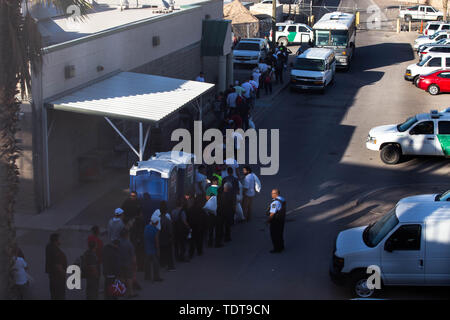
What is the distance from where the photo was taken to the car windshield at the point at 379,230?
12531mm

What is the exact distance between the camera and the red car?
3212 centimetres

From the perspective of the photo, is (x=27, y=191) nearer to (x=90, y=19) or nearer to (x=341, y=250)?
(x=341, y=250)

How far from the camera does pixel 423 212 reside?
12547mm

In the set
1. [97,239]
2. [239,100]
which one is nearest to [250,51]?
[239,100]

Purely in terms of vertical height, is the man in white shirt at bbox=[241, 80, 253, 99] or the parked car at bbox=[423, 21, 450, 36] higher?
the parked car at bbox=[423, 21, 450, 36]

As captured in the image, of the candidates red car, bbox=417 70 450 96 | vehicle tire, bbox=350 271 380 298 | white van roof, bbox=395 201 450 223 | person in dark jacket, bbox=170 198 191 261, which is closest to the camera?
white van roof, bbox=395 201 450 223

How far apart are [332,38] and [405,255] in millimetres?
27964

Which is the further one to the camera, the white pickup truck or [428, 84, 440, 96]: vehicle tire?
the white pickup truck

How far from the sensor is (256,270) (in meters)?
14.1

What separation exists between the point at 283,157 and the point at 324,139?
297 centimetres

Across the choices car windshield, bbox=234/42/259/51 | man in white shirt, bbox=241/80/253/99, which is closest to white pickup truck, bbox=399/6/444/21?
car windshield, bbox=234/42/259/51

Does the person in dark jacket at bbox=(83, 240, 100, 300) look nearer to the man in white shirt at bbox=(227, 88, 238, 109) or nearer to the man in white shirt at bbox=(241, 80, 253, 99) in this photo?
the man in white shirt at bbox=(227, 88, 238, 109)

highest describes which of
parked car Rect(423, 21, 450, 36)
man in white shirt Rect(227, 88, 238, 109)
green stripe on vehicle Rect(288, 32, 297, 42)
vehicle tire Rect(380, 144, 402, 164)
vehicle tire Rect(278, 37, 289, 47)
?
parked car Rect(423, 21, 450, 36)
